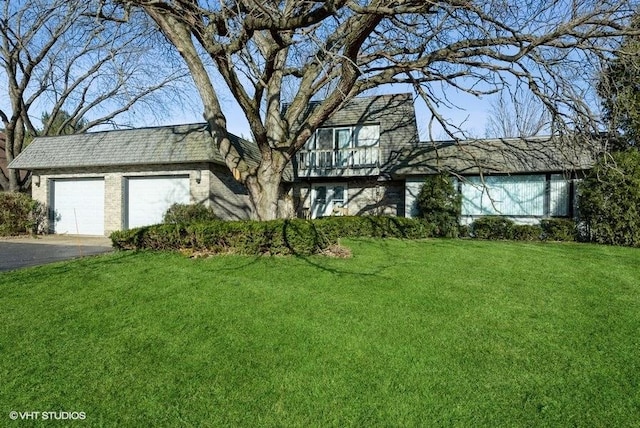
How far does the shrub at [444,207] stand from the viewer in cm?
1323

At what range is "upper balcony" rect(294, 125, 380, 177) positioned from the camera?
51.8ft

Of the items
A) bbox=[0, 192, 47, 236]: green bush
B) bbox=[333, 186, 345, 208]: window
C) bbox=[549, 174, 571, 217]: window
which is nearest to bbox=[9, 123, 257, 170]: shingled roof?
bbox=[0, 192, 47, 236]: green bush

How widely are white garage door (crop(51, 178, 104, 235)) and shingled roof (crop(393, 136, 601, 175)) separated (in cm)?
1197

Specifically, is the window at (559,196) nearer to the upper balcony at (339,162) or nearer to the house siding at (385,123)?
the house siding at (385,123)

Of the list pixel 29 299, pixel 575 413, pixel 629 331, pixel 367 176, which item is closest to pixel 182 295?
pixel 29 299

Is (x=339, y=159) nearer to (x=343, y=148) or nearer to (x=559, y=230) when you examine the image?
(x=343, y=148)

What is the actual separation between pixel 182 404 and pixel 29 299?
3.53m

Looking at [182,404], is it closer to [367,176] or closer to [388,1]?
[388,1]

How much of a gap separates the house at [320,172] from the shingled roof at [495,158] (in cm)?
Answer: 4

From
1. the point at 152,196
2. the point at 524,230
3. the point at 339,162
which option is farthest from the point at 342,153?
the point at 152,196

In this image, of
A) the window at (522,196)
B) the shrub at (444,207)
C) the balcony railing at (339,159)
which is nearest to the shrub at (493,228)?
the window at (522,196)

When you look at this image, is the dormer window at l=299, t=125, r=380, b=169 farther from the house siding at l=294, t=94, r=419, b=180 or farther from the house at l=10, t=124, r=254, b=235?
the house at l=10, t=124, r=254, b=235

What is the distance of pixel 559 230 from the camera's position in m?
12.3

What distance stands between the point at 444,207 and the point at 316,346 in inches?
414
